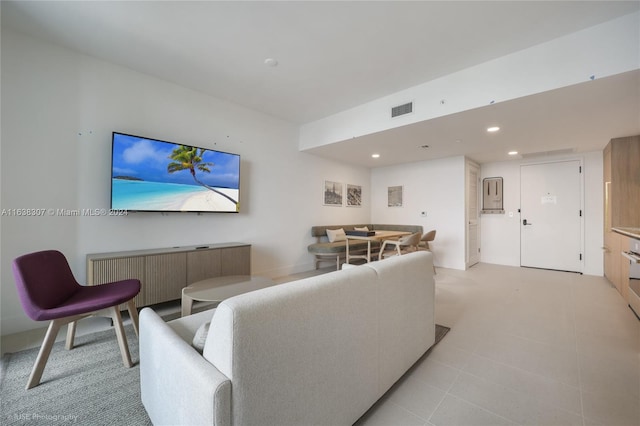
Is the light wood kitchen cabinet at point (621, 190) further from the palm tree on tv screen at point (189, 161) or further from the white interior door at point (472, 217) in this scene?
the palm tree on tv screen at point (189, 161)

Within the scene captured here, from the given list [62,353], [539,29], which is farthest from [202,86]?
[539,29]

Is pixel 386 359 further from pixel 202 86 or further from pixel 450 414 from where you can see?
pixel 202 86

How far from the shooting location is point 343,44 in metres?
2.60

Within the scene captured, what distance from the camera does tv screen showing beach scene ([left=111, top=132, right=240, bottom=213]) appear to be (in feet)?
9.66

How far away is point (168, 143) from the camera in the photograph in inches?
128

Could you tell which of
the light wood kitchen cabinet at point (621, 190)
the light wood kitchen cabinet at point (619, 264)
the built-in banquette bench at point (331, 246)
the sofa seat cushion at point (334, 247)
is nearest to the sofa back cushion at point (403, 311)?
the built-in banquette bench at point (331, 246)

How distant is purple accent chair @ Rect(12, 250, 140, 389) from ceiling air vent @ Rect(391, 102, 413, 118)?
364 centimetres

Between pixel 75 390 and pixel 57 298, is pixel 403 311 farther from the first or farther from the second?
pixel 57 298

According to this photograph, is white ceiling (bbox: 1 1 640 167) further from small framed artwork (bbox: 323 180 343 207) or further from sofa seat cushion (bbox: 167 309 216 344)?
sofa seat cushion (bbox: 167 309 216 344)

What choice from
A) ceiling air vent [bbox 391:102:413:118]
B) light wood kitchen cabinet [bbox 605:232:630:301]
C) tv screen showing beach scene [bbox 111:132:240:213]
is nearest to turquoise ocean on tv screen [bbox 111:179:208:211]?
tv screen showing beach scene [bbox 111:132:240:213]

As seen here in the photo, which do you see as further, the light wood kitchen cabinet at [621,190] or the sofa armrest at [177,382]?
the light wood kitchen cabinet at [621,190]

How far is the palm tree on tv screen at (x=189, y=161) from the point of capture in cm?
333

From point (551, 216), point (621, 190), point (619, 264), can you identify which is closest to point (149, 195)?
point (619, 264)

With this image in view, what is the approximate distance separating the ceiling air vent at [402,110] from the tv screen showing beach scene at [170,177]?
2419 mm
